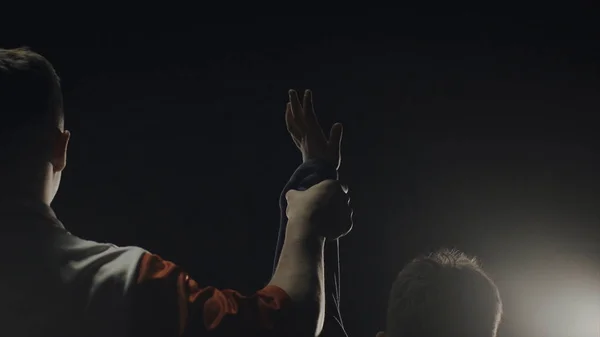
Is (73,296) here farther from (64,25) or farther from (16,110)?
(64,25)

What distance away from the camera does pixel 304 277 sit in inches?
26.1

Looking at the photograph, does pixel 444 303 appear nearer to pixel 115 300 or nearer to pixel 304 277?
pixel 304 277

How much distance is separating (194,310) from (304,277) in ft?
0.35

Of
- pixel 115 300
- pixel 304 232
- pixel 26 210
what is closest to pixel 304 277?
pixel 304 232

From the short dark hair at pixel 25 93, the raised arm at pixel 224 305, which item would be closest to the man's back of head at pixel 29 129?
the short dark hair at pixel 25 93

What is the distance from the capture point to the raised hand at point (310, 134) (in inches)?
32.0

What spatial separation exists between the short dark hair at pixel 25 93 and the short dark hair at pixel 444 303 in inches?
28.1

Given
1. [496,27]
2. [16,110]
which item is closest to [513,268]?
[496,27]

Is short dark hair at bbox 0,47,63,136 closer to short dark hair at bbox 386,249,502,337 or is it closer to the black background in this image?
short dark hair at bbox 386,249,502,337

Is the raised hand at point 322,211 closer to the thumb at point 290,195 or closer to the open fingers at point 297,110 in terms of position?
the thumb at point 290,195

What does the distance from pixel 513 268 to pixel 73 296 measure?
8.49 feet

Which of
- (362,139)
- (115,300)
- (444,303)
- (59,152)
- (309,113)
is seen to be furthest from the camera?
(362,139)

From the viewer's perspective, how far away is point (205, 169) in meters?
2.29

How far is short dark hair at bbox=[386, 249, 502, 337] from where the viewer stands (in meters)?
1.19
